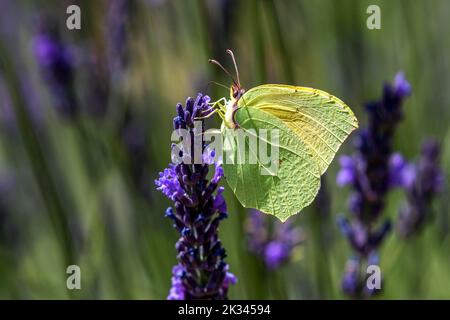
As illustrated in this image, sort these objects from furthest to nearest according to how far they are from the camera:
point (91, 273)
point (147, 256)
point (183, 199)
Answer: point (147, 256), point (91, 273), point (183, 199)

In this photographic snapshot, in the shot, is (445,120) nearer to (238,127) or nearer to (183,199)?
(238,127)

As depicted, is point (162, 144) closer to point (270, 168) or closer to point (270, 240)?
point (270, 240)

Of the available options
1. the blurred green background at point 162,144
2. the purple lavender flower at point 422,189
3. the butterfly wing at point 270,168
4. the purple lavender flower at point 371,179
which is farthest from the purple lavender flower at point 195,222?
the purple lavender flower at point 422,189

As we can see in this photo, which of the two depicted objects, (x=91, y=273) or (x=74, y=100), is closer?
(x=91, y=273)

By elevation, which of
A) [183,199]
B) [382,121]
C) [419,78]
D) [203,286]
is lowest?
[203,286]

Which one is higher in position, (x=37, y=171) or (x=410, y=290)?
(x=37, y=171)

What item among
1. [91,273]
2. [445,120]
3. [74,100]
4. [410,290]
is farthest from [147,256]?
[445,120]
